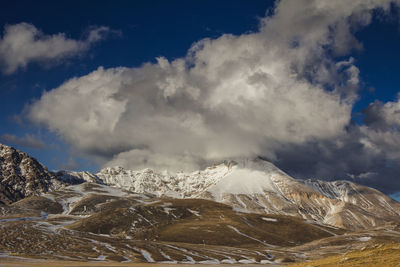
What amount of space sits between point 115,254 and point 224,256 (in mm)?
53484

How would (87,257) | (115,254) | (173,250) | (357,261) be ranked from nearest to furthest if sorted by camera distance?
(357,261) < (87,257) < (115,254) < (173,250)

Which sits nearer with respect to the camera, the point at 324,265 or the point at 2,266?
the point at 324,265

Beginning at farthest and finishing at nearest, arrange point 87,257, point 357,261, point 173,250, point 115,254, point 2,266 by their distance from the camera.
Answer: point 173,250 < point 115,254 < point 87,257 < point 2,266 < point 357,261

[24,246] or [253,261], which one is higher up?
[24,246]

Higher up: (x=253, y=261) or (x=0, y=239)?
(x=0, y=239)

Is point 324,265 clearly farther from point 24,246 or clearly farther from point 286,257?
point 24,246

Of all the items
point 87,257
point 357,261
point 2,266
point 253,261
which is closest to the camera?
point 357,261

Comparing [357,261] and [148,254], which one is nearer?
[357,261]

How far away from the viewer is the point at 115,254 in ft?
521

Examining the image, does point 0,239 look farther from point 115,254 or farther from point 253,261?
point 253,261

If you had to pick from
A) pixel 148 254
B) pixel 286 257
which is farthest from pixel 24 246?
pixel 286 257

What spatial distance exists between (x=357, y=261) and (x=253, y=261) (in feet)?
422

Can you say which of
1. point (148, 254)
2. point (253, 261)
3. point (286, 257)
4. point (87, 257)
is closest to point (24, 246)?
point (87, 257)

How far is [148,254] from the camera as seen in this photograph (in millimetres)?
167125
